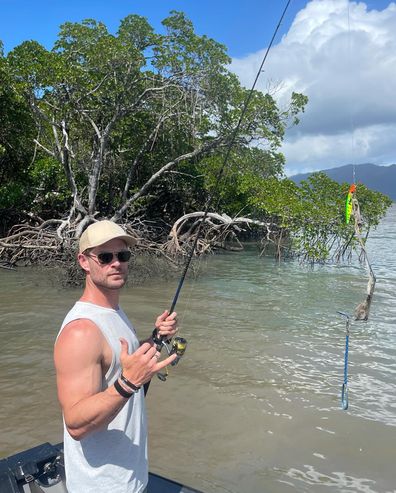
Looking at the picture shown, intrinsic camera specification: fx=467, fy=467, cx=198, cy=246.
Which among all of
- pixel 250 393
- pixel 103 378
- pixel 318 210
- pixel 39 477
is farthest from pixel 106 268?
pixel 318 210

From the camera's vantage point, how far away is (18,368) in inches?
232

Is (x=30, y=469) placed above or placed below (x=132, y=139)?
below

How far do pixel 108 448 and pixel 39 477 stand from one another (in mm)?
1102

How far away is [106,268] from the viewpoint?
190 cm

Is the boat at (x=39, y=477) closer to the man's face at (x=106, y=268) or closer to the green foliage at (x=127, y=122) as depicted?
the man's face at (x=106, y=268)

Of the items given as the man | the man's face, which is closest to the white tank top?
the man

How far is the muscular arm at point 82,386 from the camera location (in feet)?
5.15

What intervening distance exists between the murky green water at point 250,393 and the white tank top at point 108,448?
2158 mm

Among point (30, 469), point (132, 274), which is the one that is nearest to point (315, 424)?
point (30, 469)

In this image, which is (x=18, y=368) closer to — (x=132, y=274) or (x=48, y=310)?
(x=48, y=310)

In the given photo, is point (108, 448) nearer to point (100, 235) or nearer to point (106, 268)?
point (106, 268)

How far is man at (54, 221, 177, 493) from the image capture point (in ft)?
5.20

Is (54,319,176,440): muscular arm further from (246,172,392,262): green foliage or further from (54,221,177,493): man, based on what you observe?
(246,172,392,262): green foliage

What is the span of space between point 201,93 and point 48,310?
8494mm
